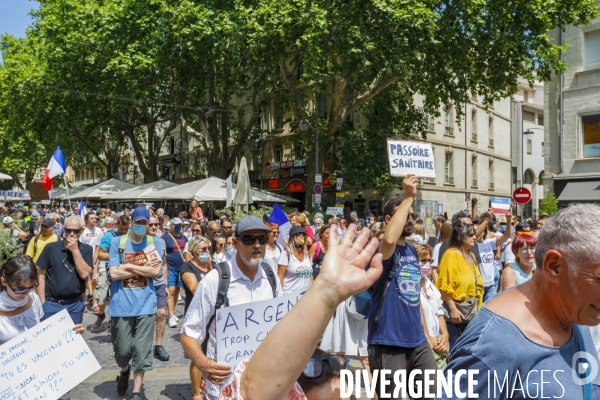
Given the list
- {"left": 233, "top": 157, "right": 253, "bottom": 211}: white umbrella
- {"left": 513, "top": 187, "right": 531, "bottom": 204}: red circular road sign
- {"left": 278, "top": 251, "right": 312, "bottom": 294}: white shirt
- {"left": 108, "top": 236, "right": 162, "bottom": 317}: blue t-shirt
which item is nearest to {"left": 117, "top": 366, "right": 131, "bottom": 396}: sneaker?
{"left": 108, "top": 236, "right": 162, "bottom": 317}: blue t-shirt

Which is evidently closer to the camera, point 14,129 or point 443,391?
point 443,391

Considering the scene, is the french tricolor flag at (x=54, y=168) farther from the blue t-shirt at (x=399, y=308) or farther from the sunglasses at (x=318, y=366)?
the sunglasses at (x=318, y=366)

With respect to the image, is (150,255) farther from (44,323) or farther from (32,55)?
(32,55)

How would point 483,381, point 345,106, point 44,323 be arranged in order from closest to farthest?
point 483,381, point 44,323, point 345,106

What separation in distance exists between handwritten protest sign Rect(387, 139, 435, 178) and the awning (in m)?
19.9

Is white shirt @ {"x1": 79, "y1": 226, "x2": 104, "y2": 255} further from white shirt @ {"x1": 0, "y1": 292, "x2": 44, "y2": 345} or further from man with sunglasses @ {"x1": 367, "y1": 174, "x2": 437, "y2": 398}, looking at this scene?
man with sunglasses @ {"x1": 367, "y1": 174, "x2": 437, "y2": 398}

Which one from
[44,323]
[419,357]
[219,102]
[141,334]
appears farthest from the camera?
[219,102]

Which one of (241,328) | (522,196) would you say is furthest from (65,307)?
(522,196)

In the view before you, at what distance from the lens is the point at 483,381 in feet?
6.04

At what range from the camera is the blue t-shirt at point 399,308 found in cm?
459

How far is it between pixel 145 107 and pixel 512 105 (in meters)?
27.0

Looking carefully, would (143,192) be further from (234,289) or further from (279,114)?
(234,289)

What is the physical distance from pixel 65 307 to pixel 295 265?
3080mm

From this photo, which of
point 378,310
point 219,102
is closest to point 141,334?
point 378,310
